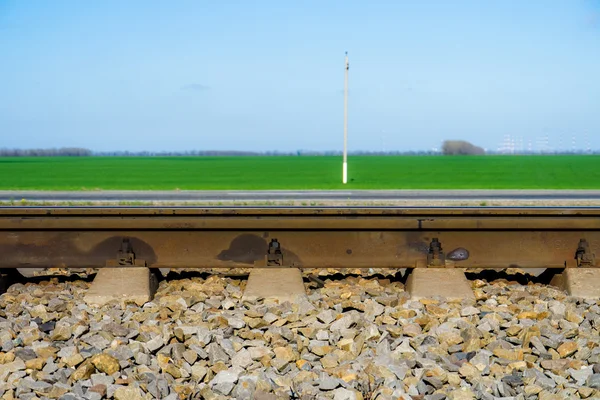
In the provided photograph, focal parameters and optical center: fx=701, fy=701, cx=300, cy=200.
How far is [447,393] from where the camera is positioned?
4.87m

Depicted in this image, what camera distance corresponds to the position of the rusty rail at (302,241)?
24.7ft

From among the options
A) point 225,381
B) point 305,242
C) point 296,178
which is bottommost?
point 296,178

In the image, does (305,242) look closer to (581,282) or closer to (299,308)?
(299,308)

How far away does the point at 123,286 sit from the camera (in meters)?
7.22

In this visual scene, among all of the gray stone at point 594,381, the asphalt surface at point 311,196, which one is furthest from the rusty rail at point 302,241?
the asphalt surface at point 311,196

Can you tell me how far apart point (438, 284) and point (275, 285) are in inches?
66.0

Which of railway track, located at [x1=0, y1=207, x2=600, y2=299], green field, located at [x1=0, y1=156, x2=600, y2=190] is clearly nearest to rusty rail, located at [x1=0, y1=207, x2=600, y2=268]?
railway track, located at [x1=0, y1=207, x2=600, y2=299]

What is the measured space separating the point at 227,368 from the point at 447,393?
5.36 feet

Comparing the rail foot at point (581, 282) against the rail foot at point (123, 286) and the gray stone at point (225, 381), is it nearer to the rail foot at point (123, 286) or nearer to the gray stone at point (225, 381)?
the gray stone at point (225, 381)

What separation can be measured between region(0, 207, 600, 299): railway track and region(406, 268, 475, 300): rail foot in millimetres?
33

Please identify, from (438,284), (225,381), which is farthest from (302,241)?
(225,381)

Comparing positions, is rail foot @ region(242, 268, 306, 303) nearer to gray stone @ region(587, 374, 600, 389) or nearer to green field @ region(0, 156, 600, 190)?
gray stone @ region(587, 374, 600, 389)

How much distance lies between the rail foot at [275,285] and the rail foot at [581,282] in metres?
2.81

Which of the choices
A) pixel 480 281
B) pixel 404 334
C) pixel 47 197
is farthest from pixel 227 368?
pixel 47 197
